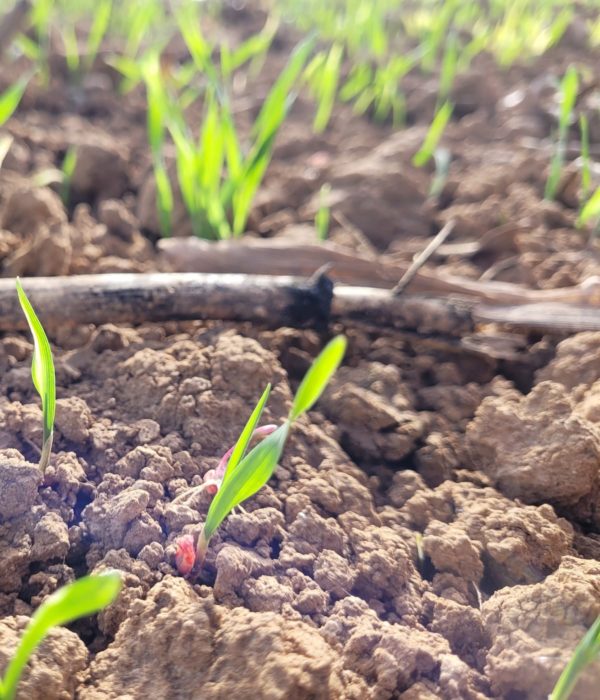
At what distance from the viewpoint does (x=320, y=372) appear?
71 cm

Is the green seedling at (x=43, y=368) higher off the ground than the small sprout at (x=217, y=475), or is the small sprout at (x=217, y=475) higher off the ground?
the green seedling at (x=43, y=368)

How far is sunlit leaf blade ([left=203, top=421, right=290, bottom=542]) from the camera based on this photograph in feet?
2.47

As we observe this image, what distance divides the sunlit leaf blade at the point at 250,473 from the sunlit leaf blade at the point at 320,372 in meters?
0.04

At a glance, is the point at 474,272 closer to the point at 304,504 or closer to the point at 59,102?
the point at 304,504

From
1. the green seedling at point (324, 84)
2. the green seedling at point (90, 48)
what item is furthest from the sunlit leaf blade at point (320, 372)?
the green seedling at point (90, 48)

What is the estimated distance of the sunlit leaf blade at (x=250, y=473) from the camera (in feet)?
2.47

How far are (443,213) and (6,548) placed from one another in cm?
142

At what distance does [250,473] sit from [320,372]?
0.51 feet

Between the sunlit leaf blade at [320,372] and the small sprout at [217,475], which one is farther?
the small sprout at [217,475]

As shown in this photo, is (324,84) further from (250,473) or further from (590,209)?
(250,473)

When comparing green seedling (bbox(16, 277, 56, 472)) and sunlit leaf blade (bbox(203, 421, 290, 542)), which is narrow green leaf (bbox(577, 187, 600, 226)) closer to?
sunlit leaf blade (bbox(203, 421, 290, 542))

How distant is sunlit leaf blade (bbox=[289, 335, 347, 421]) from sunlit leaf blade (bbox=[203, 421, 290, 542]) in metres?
0.04

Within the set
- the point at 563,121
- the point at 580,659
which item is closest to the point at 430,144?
the point at 563,121

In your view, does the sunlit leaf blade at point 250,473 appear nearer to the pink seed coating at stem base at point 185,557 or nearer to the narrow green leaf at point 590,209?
the pink seed coating at stem base at point 185,557
